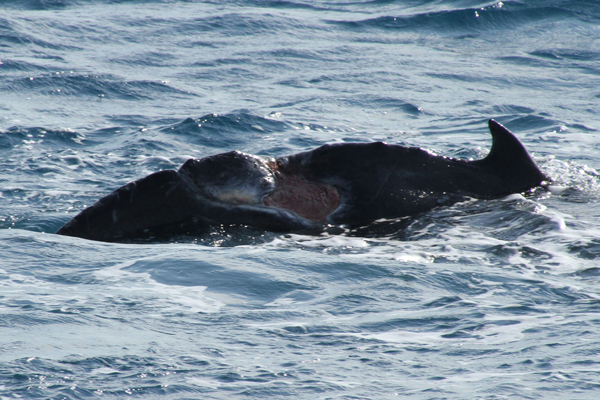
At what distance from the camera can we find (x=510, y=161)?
19.6 feet

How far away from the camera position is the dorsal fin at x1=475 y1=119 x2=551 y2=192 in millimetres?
5809

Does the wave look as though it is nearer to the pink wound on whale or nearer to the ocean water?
the ocean water

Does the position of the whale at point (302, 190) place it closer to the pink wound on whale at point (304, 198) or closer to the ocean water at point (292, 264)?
the pink wound on whale at point (304, 198)

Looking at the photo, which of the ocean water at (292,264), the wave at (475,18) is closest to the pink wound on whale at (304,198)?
the ocean water at (292,264)

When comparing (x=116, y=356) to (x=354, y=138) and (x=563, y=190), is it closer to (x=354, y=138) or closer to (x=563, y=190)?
(x=563, y=190)

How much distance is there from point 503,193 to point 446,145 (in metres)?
3.81

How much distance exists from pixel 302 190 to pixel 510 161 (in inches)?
67.0

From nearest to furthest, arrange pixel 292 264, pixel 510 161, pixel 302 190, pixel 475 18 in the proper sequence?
pixel 292 264 → pixel 302 190 → pixel 510 161 → pixel 475 18

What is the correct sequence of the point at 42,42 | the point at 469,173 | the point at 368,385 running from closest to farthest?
1. the point at 368,385
2. the point at 469,173
3. the point at 42,42

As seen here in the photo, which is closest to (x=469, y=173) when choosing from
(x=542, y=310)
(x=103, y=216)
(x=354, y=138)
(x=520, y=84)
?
(x=542, y=310)

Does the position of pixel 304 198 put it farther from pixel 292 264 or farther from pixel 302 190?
pixel 292 264

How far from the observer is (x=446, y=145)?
9703 millimetres

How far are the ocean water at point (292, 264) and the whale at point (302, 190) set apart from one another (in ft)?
0.51

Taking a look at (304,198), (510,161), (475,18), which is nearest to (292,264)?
(304,198)
